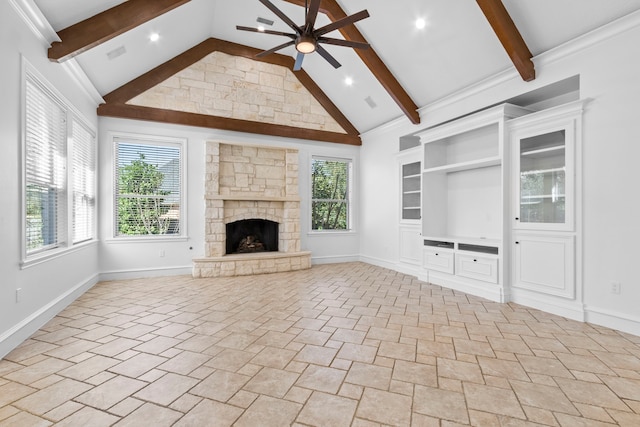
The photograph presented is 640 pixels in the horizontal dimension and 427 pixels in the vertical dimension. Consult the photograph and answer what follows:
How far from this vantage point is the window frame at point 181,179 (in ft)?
17.2

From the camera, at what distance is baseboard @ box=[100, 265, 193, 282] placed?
5152 mm

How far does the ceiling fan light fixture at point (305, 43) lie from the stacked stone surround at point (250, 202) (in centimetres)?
275

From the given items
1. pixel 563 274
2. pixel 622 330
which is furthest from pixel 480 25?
pixel 622 330

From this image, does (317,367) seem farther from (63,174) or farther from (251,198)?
(251,198)

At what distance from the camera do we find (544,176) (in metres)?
3.73

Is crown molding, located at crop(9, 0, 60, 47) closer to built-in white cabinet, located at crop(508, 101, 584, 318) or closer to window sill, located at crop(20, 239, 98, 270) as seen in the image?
window sill, located at crop(20, 239, 98, 270)

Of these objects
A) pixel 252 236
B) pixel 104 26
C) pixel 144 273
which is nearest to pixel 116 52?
pixel 104 26

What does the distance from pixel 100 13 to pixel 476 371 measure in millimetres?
5063

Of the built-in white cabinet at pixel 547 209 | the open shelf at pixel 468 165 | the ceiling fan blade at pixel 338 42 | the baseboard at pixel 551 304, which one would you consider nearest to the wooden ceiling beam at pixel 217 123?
the open shelf at pixel 468 165

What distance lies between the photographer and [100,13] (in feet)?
11.4

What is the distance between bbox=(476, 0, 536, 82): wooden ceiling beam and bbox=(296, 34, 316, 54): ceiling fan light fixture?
182 centimetres

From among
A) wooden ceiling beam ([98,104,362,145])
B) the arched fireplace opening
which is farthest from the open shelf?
the arched fireplace opening

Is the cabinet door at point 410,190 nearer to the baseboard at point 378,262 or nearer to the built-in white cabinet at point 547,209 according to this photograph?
the baseboard at point 378,262

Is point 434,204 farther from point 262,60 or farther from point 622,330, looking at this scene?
point 262,60
